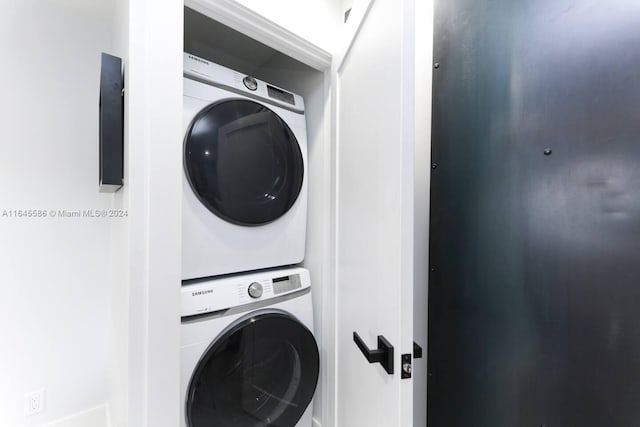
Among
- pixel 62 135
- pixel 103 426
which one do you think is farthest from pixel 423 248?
pixel 103 426

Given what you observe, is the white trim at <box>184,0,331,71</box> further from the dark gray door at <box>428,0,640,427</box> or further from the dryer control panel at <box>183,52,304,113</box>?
the dark gray door at <box>428,0,640,427</box>

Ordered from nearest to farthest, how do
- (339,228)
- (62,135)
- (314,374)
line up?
(339,228)
(314,374)
(62,135)

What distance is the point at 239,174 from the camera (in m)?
1.06

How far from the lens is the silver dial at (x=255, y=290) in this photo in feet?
3.50

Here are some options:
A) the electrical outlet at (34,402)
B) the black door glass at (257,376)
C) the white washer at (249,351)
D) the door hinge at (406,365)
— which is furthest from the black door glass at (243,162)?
the electrical outlet at (34,402)

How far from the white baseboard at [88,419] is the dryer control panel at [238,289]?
115 centimetres

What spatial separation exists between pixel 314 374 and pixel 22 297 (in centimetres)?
150

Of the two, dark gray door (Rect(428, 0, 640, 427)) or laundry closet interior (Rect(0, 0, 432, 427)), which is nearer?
dark gray door (Rect(428, 0, 640, 427))

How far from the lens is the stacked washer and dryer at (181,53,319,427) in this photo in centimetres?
94

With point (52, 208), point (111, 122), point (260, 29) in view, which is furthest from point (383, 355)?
point (52, 208)

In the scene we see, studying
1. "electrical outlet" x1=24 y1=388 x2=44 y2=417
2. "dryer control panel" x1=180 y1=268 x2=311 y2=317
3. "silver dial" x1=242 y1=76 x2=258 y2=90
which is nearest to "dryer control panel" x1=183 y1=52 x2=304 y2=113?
"silver dial" x1=242 y1=76 x2=258 y2=90

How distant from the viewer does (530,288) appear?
0.71 meters

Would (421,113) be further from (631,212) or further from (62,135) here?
(62,135)

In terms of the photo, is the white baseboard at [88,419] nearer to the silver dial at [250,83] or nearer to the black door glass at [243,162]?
the black door glass at [243,162]
